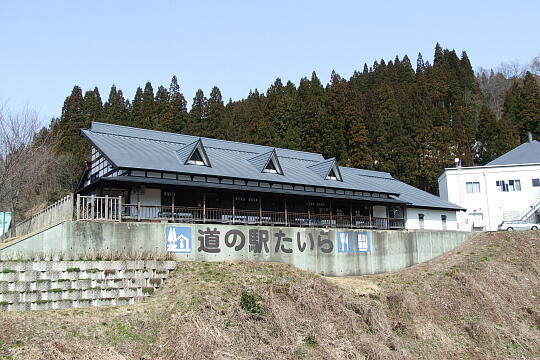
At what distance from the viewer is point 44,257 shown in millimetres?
17188

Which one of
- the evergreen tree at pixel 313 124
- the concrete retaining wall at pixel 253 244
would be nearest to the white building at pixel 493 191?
the concrete retaining wall at pixel 253 244

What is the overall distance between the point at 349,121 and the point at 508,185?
16442 millimetres

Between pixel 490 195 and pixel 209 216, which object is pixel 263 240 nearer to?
pixel 209 216

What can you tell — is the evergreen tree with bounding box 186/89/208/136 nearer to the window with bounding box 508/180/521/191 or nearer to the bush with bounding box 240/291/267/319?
the window with bounding box 508/180/521/191

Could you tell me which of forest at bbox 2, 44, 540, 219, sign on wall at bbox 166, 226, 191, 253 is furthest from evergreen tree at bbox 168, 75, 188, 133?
sign on wall at bbox 166, 226, 191, 253

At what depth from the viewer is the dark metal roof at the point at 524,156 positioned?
42.4m

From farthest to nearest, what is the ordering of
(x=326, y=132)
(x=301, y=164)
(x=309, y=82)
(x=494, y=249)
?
(x=309, y=82)
(x=326, y=132)
(x=301, y=164)
(x=494, y=249)

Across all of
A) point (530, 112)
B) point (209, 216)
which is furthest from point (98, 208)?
point (530, 112)

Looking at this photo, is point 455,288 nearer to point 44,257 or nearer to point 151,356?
point 151,356

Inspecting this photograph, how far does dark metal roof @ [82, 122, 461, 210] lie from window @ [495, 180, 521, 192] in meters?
7.44

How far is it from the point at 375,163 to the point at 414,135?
207 inches

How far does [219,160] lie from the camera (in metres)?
27.8

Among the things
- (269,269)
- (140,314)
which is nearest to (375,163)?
(269,269)

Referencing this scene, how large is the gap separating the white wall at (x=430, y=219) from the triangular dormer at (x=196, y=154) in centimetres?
1515
